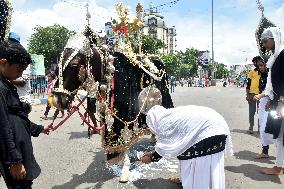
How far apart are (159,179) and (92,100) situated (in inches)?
77.4

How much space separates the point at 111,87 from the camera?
5246mm

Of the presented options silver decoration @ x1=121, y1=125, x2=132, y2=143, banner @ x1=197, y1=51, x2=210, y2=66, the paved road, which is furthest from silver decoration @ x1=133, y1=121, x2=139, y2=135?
banner @ x1=197, y1=51, x2=210, y2=66

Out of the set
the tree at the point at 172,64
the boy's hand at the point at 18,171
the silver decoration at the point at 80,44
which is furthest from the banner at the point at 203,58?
the boy's hand at the point at 18,171

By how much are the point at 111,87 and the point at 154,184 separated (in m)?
1.62

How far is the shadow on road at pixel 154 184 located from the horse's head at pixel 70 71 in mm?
1595

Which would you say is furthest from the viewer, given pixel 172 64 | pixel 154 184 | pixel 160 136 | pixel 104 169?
pixel 172 64

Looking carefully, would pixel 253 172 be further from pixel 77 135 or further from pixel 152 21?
pixel 152 21

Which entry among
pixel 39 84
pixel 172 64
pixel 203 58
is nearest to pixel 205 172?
pixel 39 84

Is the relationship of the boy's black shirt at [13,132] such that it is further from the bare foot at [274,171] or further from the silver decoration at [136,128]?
the bare foot at [274,171]

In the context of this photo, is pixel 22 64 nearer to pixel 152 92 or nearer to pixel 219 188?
pixel 219 188

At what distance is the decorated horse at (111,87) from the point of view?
4637mm

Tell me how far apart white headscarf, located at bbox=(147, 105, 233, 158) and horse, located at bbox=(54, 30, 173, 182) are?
4.85ft

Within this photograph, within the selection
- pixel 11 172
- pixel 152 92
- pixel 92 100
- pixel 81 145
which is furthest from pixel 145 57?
pixel 11 172

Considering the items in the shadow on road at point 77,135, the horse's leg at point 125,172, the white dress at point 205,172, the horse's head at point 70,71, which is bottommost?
the shadow on road at point 77,135
